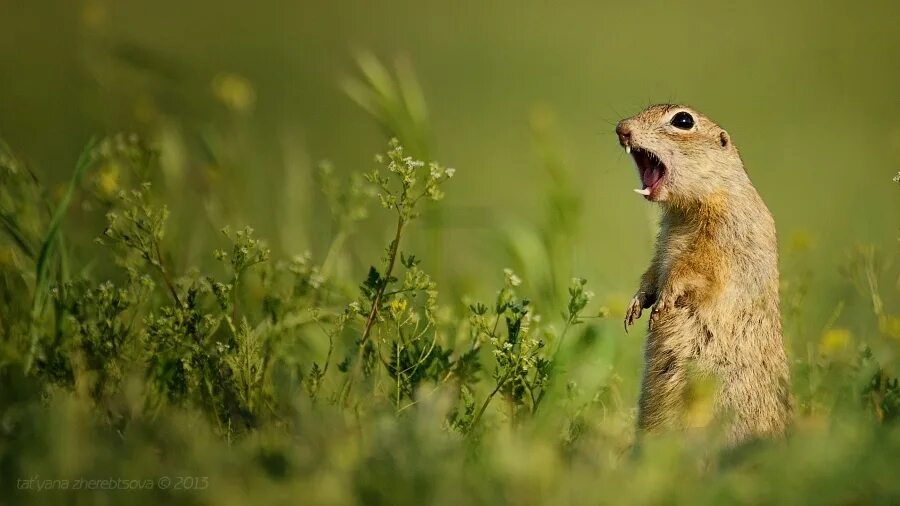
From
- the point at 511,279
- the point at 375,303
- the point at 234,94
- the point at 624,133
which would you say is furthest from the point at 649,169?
the point at 234,94

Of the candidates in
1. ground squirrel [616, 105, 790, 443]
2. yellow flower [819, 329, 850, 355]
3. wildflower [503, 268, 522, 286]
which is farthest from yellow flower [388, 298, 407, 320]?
yellow flower [819, 329, 850, 355]

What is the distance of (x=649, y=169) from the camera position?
16.9ft

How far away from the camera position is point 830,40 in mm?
12500

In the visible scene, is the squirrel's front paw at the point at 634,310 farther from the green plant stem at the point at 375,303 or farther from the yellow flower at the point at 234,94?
the yellow flower at the point at 234,94

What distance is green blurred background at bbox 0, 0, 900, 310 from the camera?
642cm

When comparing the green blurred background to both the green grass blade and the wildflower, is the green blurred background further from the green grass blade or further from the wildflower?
the green grass blade

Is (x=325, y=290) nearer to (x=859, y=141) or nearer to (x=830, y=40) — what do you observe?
(x=859, y=141)

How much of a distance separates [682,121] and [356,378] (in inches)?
70.4

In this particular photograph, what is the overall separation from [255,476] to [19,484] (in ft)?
2.08

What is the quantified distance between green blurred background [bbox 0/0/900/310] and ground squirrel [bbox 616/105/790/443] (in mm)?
408

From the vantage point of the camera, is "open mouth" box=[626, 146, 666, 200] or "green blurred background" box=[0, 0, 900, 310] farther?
"green blurred background" box=[0, 0, 900, 310]

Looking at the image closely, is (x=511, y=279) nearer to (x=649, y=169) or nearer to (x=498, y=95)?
(x=649, y=169)

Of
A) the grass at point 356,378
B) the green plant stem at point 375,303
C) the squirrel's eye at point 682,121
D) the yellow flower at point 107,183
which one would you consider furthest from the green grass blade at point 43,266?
the squirrel's eye at point 682,121

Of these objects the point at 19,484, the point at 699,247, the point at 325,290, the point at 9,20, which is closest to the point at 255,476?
the point at 19,484
